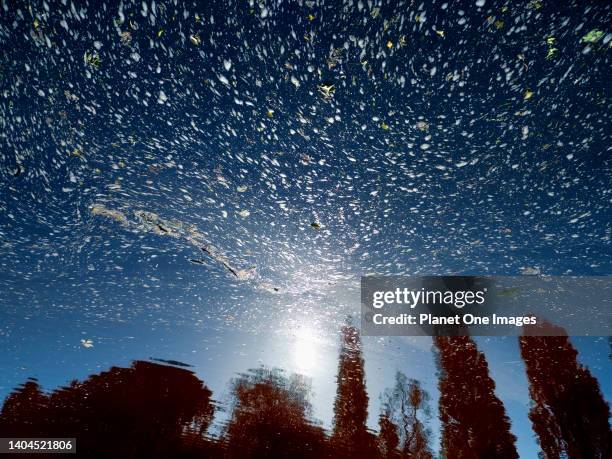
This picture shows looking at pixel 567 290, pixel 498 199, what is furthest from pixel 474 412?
pixel 498 199

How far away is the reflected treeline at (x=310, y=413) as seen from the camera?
21109mm

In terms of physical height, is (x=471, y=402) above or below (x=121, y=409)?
above

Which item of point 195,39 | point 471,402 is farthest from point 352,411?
point 195,39

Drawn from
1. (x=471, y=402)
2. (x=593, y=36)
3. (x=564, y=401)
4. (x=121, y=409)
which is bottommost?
(x=121, y=409)

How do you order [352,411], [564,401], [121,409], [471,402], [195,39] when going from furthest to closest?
[121,409] → [352,411] → [471,402] → [564,401] → [195,39]

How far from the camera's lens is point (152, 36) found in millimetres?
4117

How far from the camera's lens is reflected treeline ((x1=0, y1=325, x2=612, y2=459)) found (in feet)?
69.3

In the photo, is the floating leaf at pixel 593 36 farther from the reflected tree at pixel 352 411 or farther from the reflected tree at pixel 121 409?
the reflected tree at pixel 121 409

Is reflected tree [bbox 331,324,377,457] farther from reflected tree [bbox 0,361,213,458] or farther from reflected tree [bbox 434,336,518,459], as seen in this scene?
reflected tree [bbox 0,361,213,458]

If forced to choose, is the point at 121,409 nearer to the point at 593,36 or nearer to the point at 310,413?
the point at 310,413

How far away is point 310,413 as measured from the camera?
34.3 m

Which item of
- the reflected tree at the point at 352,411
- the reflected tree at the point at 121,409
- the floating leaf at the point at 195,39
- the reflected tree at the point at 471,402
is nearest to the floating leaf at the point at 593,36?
the floating leaf at the point at 195,39

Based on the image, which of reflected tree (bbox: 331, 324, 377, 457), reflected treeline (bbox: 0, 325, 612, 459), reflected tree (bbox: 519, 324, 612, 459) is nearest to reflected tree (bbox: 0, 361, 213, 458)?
reflected treeline (bbox: 0, 325, 612, 459)

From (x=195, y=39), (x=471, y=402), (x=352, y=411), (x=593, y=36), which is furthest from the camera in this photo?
(x=352, y=411)
